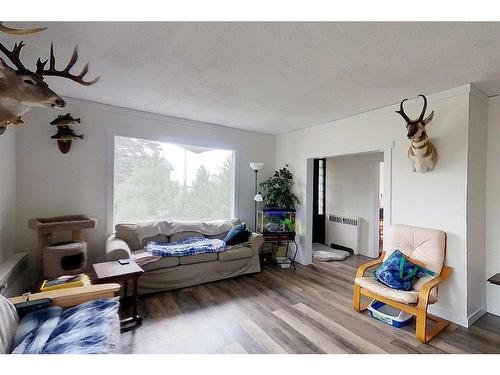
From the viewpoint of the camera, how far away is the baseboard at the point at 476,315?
224 cm

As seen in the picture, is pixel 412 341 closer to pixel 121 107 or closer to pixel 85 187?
pixel 85 187

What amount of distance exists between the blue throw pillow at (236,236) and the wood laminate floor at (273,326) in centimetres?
62

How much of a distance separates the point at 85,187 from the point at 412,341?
3909 millimetres

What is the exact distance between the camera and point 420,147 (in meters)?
2.30

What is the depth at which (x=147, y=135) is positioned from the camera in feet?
10.8

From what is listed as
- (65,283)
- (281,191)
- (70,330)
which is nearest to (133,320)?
(65,283)

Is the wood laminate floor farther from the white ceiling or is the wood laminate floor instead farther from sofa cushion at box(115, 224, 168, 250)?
the white ceiling

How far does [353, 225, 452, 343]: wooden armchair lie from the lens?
2004 mm

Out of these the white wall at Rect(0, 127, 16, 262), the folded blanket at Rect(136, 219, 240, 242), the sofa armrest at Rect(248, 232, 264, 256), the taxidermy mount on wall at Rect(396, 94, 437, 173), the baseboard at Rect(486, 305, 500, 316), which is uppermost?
the taxidermy mount on wall at Rect(396, 94, 437, 173)

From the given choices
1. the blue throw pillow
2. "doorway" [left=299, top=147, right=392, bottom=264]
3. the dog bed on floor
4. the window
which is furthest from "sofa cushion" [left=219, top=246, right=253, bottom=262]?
the dog bed on floor

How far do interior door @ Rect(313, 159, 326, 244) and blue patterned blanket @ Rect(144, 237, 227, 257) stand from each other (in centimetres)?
288

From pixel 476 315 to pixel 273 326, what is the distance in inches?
83.1

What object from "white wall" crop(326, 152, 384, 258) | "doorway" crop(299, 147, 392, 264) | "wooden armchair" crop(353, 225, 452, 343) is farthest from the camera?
"white wall" crop(326, 152, 384, 258)
